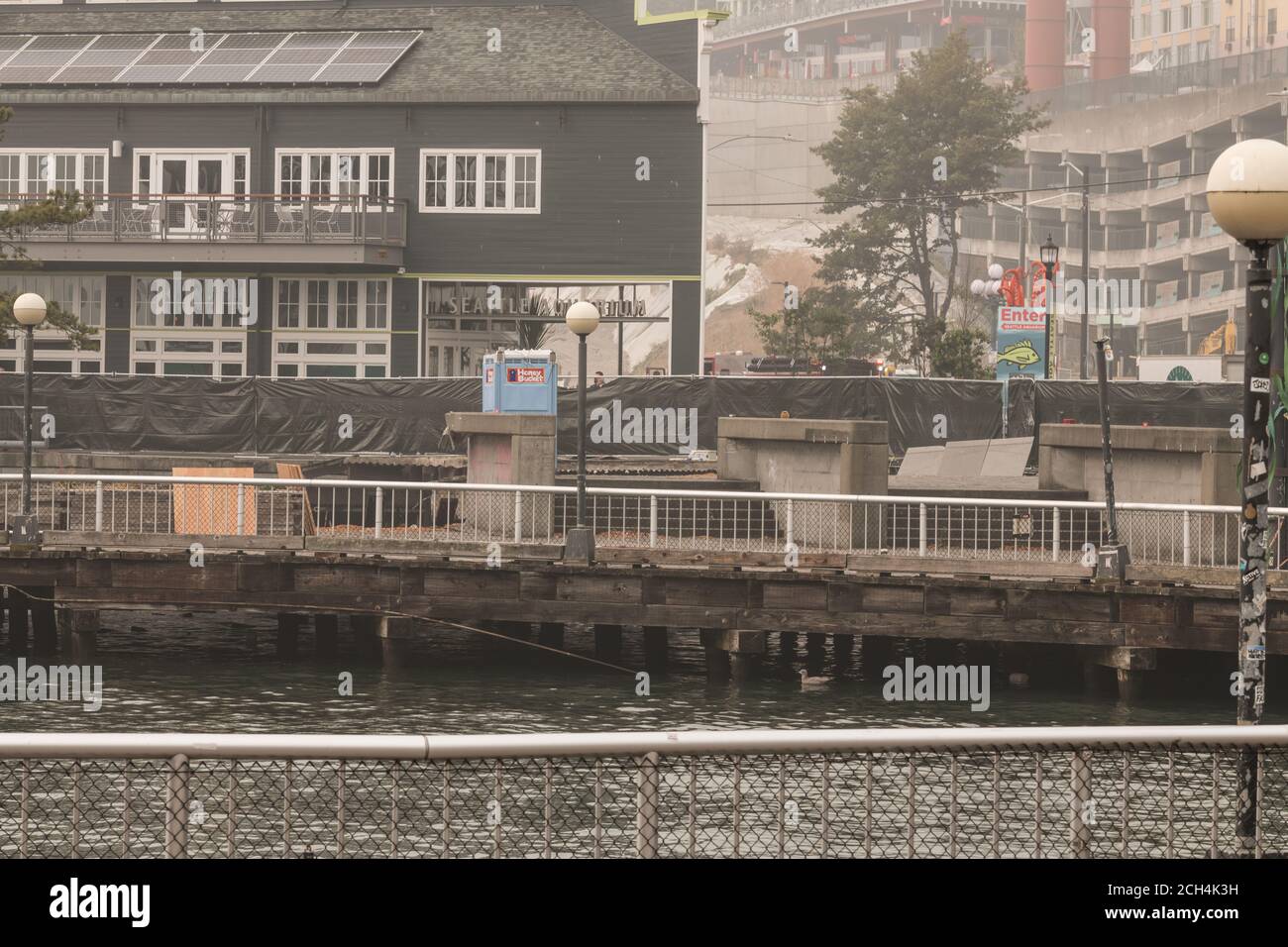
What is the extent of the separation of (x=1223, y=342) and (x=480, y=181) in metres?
52.3

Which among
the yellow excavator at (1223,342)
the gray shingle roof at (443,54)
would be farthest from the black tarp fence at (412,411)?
the yellow excavator at (1223,342)

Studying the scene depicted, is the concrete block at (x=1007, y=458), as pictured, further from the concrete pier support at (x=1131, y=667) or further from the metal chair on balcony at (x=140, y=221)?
the metal chair on balcony at (x=140, y=221)

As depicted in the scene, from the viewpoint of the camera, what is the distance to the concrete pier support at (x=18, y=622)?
32.4 meters

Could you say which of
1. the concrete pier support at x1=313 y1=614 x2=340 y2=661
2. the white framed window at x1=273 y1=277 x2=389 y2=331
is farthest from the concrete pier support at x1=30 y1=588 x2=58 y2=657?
the white framed window at x1=273 y1=277 x2=389 y2=331

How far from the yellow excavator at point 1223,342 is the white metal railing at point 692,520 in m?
51.0

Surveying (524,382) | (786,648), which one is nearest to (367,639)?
(524,382)

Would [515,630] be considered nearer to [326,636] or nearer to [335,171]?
[326,636]

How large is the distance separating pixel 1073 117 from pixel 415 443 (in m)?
94.8

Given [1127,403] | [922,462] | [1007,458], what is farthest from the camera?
[1127,403]

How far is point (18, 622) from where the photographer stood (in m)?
32.9
